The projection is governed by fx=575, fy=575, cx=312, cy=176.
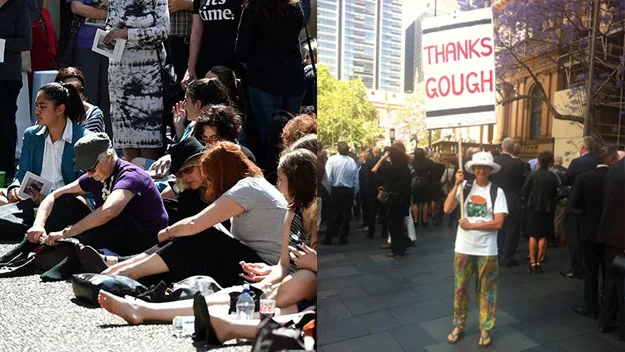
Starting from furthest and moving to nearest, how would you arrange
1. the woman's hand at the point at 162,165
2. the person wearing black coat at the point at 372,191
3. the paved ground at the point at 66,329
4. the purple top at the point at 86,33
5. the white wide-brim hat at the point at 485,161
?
the purple top at the point at 86,33, the woman's hand at the point at 162,165, the paved ground at the point at 66,329, the person wearing black coat at the point at 372,191, the white wide-brim hat at the point at 485,161

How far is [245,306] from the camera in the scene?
Result: 8.87 feet

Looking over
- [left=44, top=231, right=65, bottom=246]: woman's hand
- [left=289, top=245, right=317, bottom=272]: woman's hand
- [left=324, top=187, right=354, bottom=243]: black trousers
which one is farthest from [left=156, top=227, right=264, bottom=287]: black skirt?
[left=324, top=187, right=354, bottom=243]: black trousers

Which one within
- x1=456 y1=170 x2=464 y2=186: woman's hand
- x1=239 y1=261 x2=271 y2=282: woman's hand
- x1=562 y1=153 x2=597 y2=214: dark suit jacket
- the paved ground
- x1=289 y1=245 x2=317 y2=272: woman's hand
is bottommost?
the paved ground

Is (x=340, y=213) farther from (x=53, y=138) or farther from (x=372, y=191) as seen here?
(x=53, y=138)

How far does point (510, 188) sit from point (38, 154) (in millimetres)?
4186

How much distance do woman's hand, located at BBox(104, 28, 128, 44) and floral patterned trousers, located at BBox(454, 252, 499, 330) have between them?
370cm

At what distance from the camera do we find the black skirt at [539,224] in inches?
58.7

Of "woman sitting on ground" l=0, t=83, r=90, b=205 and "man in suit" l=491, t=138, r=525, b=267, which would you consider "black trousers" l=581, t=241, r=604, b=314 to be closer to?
"man in suit" l=491, t=138, r=525, b=267

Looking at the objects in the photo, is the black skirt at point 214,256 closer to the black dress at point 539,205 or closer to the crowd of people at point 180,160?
the crowd of people at point 180,160

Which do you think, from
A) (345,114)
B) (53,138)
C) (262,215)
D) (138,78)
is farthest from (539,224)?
(53,138)

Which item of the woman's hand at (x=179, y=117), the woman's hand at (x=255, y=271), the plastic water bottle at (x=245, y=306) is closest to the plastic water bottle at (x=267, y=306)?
the plastic water bottle at (x=245, y=306)

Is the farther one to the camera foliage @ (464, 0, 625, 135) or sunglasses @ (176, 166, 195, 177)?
sunglasses @ (176, 166, 195, 177)

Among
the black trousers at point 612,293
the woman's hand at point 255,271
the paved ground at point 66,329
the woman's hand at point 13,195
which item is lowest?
the paved ground at point 66,329

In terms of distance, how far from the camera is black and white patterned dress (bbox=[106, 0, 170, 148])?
179 inches
